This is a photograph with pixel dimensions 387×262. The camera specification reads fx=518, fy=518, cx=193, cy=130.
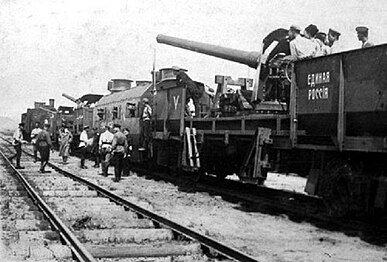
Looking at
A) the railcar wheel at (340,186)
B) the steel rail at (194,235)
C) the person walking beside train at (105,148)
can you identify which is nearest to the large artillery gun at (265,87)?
the railcar wheel at (340,186)

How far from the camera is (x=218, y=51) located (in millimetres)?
12289

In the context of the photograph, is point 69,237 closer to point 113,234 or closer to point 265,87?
point 113,234

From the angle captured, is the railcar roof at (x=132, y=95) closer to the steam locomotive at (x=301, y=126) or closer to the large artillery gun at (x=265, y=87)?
the steam locomotive at (x=301, y=126)

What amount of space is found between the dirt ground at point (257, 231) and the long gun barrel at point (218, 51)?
296cm

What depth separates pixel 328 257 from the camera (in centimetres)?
584

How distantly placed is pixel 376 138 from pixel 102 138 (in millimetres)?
10403

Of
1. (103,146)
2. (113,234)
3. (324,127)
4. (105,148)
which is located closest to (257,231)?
(324,127)

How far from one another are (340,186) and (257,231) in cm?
140

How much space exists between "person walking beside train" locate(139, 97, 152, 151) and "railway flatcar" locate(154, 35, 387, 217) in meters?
3.96

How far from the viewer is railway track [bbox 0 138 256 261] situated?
556cm

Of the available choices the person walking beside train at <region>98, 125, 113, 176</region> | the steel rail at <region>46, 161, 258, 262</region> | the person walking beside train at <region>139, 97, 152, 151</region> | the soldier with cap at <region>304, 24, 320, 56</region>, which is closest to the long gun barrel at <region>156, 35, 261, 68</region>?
the soldier with cap at <region>304, 24, 320, 56</region>

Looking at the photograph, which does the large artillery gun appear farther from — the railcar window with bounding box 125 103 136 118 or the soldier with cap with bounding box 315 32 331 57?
the railcar window with bounding box 125 103 136 118

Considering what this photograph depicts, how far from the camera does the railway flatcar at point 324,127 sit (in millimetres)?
6852

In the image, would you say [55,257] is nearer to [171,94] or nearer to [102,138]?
[171,94]
